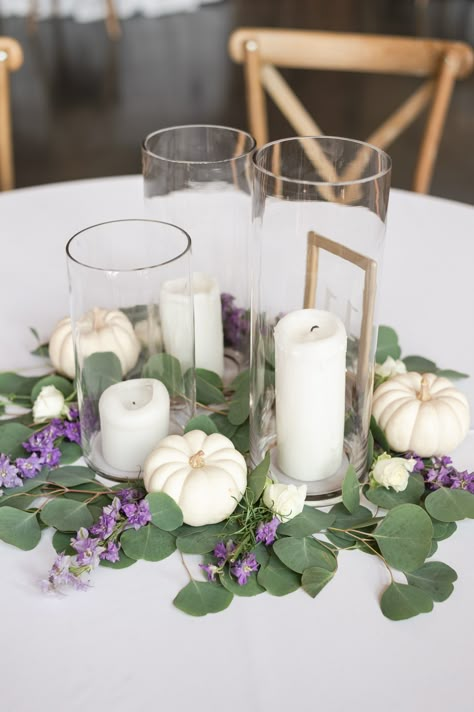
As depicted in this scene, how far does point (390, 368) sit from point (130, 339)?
0.31m

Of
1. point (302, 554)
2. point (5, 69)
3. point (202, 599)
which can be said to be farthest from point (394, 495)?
point (5, 69)

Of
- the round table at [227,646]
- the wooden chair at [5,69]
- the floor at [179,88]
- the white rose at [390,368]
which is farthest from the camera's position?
the floor at [179,88]

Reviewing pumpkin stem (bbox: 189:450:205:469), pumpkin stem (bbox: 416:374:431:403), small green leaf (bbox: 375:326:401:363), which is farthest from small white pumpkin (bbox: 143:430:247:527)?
small green leaf (bbox: 375:326:401:363)

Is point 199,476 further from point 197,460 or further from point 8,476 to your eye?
point 8,476

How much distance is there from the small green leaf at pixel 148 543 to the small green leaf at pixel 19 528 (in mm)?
91

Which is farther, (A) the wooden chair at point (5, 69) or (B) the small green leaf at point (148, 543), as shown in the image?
(A) the wooden chair at point (5, 69)

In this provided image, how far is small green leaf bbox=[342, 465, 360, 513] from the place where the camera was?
0.86 meters

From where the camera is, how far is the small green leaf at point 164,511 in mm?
837

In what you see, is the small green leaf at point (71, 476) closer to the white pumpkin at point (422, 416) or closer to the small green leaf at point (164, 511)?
the small green leaf at point (164, 511)

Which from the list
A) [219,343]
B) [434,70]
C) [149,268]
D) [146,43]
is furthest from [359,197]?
[146,43]

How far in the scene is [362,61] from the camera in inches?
79.2

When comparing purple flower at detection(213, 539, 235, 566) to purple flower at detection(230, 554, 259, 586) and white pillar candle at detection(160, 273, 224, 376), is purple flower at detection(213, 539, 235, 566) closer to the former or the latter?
purple flower at detection(230, 554, 259, 586)

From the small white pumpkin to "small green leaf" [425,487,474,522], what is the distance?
19 cm

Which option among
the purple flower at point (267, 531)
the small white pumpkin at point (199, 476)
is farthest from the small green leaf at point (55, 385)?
the purple flower at point (267, 531)
